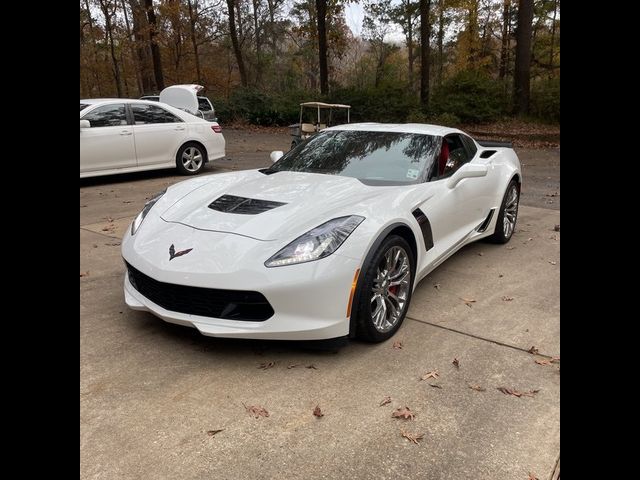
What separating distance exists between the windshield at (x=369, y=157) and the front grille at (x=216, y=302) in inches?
62.0

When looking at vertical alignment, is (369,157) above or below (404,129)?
below

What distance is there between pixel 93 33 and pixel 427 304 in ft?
115

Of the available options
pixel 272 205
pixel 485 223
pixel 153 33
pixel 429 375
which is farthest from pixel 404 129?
pixel 153 33

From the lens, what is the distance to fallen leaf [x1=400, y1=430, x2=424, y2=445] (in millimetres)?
2445

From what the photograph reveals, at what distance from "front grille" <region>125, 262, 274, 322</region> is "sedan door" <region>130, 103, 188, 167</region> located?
6945 millimetres

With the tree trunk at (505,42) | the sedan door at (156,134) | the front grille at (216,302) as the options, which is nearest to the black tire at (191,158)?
the sedan door at (156,134)

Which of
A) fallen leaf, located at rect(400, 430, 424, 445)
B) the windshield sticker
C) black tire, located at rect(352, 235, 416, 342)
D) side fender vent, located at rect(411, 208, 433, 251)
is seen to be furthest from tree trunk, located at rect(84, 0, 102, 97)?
fallen leaf, located at rect(400, 430, 424, 445)

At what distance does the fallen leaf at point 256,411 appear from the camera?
2.62m

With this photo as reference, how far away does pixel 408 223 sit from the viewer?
362 centimetres

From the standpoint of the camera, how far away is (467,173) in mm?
4234

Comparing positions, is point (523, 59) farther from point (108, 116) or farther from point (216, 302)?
point (216, 302)

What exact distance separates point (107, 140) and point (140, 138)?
0.63 m

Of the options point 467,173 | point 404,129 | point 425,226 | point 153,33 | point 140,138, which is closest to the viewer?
point 425,226
